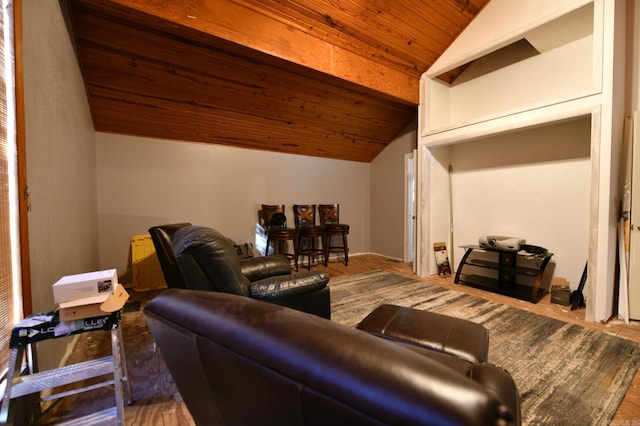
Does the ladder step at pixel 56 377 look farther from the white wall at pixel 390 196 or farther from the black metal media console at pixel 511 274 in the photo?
the white wall at pixel 390 196

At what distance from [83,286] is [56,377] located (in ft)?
1.22

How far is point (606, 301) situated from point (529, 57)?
278 cm

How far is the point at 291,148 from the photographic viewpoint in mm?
4449

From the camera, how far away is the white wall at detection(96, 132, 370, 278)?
10.8 ft

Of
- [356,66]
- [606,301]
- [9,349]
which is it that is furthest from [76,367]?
[606,301]

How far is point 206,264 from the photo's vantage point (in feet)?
4.70

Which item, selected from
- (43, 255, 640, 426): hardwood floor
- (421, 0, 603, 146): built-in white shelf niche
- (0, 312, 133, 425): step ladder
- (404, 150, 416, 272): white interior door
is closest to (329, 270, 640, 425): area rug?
(43, 255, 640, 426): hardwood floor

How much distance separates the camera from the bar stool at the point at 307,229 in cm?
412

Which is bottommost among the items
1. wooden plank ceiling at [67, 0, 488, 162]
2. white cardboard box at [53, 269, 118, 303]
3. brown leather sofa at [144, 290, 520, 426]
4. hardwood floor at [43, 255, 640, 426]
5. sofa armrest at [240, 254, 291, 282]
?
hardwood floor at [43, 255, 640, 426]

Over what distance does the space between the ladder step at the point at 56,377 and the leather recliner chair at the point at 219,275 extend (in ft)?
1.58

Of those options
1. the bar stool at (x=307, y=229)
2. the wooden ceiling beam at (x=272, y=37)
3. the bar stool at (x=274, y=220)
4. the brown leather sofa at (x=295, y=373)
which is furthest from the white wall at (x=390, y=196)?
the brown leather sofa at (x=295, y=373)

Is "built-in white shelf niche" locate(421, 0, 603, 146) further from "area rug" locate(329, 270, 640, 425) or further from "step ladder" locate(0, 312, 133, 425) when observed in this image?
"step ladder" locate(0, 312, 133, 425)

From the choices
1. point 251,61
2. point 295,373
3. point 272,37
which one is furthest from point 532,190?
point 295,373

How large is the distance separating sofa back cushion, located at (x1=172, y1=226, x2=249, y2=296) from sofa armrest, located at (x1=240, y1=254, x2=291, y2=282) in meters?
0.89
